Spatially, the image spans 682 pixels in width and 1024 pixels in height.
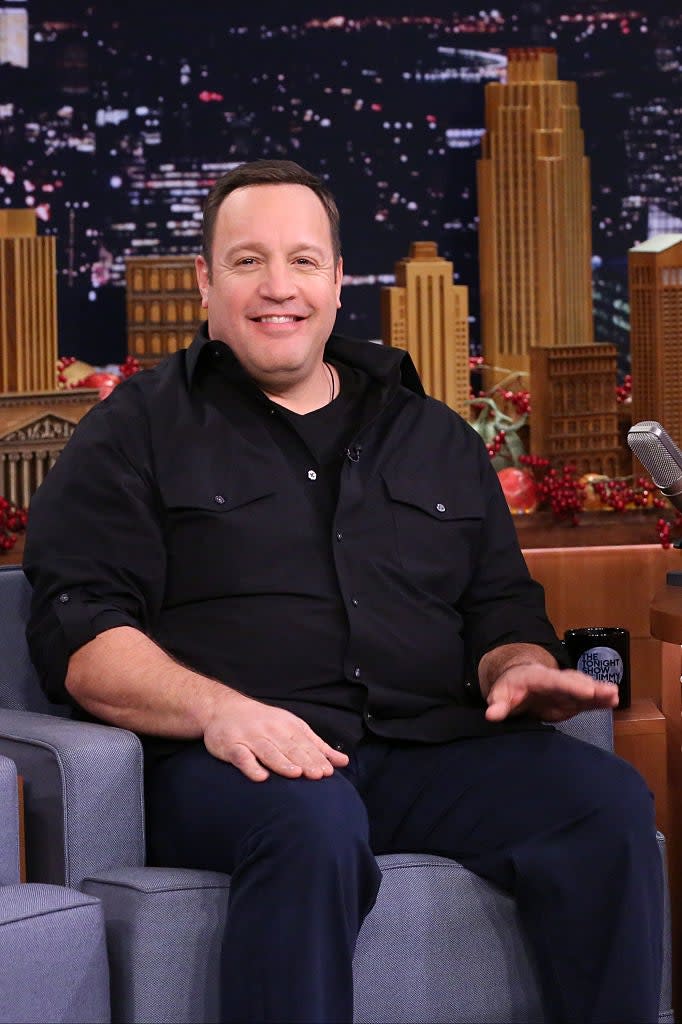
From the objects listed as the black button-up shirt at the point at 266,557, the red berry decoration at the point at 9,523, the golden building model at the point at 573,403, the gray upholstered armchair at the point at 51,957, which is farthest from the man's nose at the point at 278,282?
the golden building model at the point at 573,403

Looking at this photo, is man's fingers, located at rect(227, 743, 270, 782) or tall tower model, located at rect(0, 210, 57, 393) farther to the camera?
tall tower model, located at rect(0, 210, 57, 393)

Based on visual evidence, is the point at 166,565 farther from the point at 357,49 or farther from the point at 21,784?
the point at 357,49

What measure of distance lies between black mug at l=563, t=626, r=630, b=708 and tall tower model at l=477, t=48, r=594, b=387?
1482mm

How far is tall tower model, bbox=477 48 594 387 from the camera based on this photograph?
427 centimetres

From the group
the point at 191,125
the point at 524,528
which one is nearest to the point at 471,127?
the point at 191,125

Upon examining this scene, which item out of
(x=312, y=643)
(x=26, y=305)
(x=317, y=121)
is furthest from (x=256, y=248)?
(x=317, y=121)

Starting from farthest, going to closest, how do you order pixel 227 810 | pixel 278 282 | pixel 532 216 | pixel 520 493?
pixel 532 216, pixel 520 493, pixel 278 282, pixel 227 810

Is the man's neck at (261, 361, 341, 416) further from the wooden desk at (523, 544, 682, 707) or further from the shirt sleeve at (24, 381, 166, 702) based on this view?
the wooden desk at (523, 544, 682, 707)

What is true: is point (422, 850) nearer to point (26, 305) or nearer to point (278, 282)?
point (278, 282)

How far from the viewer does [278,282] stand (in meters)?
2.56

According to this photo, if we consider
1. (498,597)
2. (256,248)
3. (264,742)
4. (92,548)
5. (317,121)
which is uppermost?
(317,121)

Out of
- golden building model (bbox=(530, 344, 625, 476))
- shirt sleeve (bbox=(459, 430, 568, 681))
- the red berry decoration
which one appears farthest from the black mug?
the red berry decoration

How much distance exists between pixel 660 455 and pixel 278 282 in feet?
2.32

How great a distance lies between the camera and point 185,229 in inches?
168
